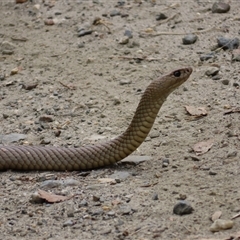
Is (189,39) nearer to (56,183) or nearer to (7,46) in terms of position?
(7,46)

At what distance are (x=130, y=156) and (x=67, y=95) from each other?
1836 millimetres

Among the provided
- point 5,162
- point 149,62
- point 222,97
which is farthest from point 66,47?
point 5,162

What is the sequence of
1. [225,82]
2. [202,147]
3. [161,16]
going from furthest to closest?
[161,16] → [225,82] → [202,147]

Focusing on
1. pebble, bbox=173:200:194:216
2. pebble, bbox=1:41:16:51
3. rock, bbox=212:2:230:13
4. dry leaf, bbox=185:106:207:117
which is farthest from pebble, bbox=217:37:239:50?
pebble, bbox=173:200:194:216

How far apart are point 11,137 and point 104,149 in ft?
4.25

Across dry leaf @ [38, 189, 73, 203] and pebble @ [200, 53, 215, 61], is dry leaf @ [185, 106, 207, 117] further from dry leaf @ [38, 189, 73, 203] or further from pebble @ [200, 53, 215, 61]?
dry leaf @ [38, 189, 73, 203]

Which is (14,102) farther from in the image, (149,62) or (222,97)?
(222,97)

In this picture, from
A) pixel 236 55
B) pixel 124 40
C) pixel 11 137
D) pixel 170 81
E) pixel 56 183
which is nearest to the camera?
pixel 56 183

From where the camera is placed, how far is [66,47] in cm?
917

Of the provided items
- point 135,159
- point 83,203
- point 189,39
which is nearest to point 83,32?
point 189,39

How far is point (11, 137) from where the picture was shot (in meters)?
7.16

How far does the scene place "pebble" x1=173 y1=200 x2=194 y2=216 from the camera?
16.6 ft

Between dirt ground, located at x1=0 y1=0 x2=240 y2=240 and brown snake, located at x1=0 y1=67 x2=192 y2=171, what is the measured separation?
8 centimetres

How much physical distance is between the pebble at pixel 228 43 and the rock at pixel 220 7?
0.80 metres
